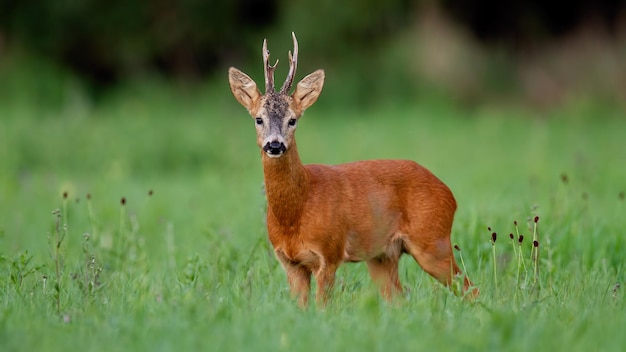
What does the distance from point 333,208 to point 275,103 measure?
71 cm

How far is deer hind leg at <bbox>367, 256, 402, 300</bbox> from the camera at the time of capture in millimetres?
6750

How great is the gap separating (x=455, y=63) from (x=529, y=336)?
15648 millimetres

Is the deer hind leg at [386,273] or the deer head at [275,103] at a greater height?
the deer head at [275,103]

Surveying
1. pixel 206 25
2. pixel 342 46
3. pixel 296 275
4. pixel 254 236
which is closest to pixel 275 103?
pixel 296 275

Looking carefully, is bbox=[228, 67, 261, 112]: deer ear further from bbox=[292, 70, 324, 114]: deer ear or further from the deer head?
bbox=[292, 70, 324, 114]: deer ear

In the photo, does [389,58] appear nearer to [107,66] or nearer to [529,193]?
[107,66]

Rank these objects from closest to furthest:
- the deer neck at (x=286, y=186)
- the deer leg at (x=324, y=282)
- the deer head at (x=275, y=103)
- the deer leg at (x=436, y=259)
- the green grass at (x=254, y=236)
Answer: the green grass at (x=254, y=236) < the deer leg at (x=324, y=282) < the deer head at (x=275, y=103) < the deer neck at (x=286, y=186) < the deer leg at (x=436, y=259)

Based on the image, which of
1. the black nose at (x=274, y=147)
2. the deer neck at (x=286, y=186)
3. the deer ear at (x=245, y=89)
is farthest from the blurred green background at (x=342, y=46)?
the black nose at (x=274, y=147)

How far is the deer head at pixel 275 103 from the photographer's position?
20.5 ft

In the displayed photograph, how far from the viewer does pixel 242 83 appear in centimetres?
674

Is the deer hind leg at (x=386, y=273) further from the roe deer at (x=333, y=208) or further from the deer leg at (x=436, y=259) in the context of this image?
the deer leg at (x=436, y=259)

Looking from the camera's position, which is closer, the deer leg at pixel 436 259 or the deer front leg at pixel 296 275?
the deer front leg at pixel 296 275

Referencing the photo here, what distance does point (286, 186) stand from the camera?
6.44 m

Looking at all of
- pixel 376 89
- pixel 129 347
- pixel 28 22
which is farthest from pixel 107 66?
pixel 129 347
